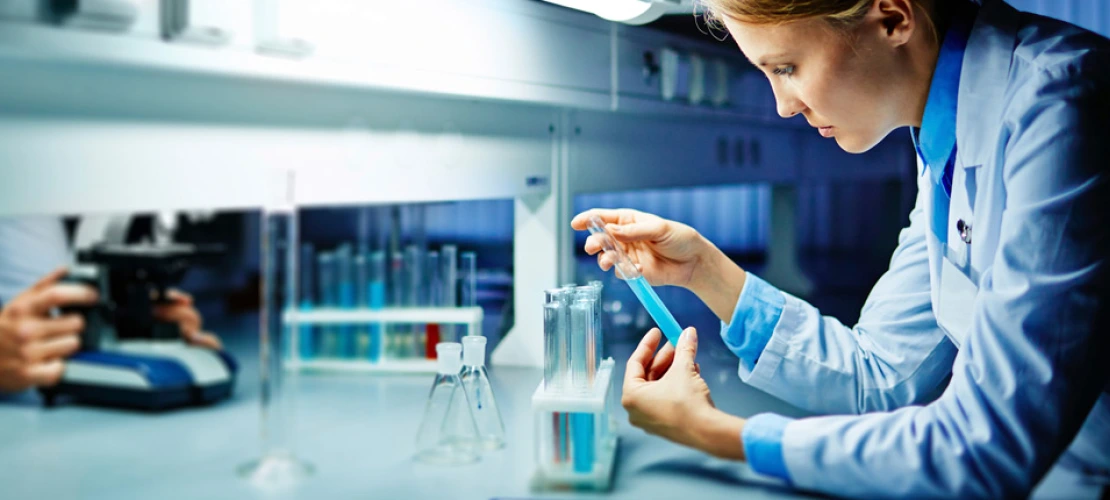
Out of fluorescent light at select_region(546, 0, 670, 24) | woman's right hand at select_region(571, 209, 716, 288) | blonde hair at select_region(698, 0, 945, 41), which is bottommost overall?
woman's right hand at select_region(571, 209, 716, 288)

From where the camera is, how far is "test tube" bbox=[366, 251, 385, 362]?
132 cm

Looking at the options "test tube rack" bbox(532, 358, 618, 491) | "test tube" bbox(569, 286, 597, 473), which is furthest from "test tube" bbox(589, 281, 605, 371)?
"test tube rack" bbox(532, 358, 618, 491)

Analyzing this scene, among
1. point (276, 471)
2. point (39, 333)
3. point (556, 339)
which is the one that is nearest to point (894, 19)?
point (556, 339)

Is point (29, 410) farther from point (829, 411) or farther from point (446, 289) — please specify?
point (829, 411)

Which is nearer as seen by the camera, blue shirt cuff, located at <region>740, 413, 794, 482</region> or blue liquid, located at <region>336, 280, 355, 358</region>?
blue shirt cuff, located at <region>740, 413, 794, 482</region>

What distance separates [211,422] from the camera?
1.07m

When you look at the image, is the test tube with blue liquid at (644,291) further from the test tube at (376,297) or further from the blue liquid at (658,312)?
the test tube at (376,297)

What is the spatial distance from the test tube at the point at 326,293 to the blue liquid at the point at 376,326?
10cm

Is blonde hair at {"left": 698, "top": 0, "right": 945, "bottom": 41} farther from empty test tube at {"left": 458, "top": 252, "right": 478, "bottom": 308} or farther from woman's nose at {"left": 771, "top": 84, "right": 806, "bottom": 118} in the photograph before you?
empty test tube at {"left": 458, "top": 252, "right": 478, "bottom": 308}

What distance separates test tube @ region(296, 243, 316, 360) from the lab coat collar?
0.83m

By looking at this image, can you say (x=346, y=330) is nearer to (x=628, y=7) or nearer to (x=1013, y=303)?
(x=628, y=7)

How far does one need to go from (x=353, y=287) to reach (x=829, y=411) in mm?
740

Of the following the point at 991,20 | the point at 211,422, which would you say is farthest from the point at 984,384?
the point at 211,422

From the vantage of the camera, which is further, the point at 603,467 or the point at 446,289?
the point at 446,289
